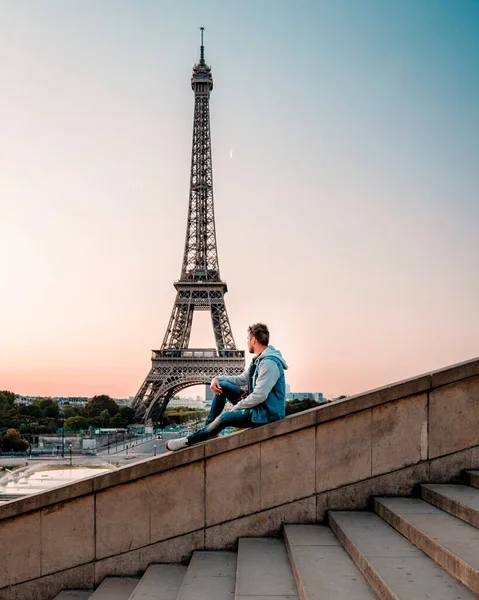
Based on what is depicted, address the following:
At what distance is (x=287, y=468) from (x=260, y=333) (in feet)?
4.86

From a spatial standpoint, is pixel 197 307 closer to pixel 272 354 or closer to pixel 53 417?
pixel 53 417

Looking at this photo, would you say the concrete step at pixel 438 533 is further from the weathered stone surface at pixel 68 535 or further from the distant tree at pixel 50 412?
the distant tree at pixel 50 412

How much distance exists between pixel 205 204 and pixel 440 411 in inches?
2624

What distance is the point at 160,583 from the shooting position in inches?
231

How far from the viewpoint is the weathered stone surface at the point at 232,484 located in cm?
660

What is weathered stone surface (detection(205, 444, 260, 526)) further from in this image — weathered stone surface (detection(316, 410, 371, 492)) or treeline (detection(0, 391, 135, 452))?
treeline (detection(0, 391, 135, 452))

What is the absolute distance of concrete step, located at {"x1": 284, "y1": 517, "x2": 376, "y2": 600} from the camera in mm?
4449

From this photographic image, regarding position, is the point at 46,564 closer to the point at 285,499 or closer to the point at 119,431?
the point at 285,499

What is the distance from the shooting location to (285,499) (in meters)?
6.61

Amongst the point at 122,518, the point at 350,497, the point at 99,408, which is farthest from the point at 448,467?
the point at 99,408

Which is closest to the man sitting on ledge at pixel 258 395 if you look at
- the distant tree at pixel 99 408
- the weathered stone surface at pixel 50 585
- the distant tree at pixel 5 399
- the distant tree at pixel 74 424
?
the weathered stone surface at pixel 50 585

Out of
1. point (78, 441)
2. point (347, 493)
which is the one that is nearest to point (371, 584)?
point (347, 493)

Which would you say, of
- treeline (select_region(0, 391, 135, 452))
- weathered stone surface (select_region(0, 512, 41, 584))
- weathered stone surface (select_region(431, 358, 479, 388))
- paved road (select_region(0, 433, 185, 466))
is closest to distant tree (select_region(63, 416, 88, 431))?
treeline (select_region(0, 391, 135, 452))

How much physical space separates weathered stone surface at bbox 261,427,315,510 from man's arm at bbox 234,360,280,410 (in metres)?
0.55
